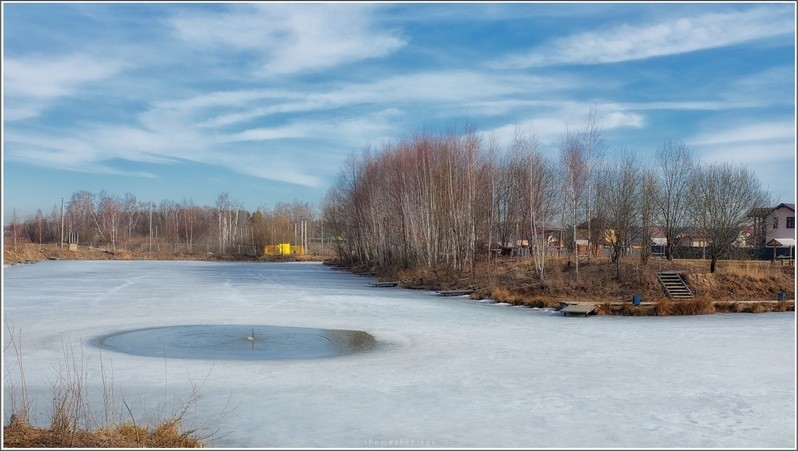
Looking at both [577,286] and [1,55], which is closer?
[1,55]

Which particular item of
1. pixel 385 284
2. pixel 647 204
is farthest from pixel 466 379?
pixel 647 204

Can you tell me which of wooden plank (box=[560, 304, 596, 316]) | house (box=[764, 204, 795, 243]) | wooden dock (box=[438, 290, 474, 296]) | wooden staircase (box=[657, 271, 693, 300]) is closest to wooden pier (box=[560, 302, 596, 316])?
wooden plank (box=[560, 304, 596, 316])

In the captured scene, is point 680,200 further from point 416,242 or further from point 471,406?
point 471,406

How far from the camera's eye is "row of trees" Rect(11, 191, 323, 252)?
78.9 m

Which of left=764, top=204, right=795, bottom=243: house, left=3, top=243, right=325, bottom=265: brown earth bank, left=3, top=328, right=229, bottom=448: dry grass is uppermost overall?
left=764, top=204, right=795, bottom=243: house

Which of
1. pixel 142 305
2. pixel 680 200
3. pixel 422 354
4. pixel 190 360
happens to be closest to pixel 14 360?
pixel 190 360

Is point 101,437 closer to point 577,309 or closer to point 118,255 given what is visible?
point 577,309

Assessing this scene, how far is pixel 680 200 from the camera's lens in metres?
31.1

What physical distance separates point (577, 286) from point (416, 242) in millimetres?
12051

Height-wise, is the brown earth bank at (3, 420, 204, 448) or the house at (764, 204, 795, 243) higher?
the house at (764, 204, 795, 243)

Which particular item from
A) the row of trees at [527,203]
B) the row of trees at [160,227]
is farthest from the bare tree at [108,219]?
the row of trees at [527,203]

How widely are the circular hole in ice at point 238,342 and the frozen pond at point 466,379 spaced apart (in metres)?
0.27

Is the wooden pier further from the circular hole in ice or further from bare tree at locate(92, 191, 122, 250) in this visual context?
bare tree at locate(92, 191, 122, 250)

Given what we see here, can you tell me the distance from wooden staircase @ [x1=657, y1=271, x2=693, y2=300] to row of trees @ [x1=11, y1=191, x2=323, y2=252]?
56956 millimetres
